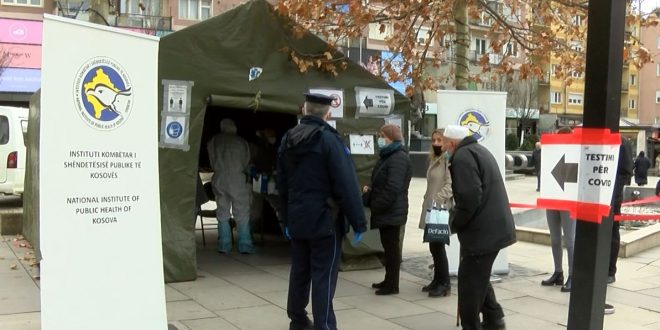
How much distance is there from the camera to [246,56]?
7.57m

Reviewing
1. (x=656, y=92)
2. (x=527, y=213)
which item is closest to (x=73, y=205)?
(x=527, y=213)

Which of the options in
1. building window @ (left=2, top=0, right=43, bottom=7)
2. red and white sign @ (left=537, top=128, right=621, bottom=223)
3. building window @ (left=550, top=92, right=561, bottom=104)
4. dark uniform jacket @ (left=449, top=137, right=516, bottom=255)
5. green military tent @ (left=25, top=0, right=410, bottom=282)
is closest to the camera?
red and white sign @ (left=537, top=128, right=621, bottom=223)

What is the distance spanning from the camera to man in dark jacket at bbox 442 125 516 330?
489cm

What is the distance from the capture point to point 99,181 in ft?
13.5

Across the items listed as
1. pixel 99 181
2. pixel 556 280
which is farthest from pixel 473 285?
pixel 556 280

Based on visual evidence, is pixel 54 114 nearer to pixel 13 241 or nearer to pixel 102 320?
pixel 102 320

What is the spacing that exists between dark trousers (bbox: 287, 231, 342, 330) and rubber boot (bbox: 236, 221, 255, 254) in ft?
12.0

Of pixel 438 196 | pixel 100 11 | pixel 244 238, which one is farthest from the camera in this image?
pixel 244 238

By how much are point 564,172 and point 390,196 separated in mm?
3022

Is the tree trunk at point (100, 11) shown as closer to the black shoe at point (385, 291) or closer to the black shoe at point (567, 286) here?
the black shoe at point (385, 291)

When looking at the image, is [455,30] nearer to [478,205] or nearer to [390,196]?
[390,196]

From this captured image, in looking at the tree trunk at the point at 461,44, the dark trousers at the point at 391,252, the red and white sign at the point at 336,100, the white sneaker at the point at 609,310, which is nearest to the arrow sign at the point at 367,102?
the red and white sign at the point at 336,100

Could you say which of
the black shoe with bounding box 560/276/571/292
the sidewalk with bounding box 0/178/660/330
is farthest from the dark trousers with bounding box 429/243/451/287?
the black shoe with bounding box 560/276/571/292

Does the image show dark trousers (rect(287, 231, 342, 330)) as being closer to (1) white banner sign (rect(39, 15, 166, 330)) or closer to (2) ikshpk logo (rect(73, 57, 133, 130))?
(1) white banner sign (rect(39, 15, 166, 330))
